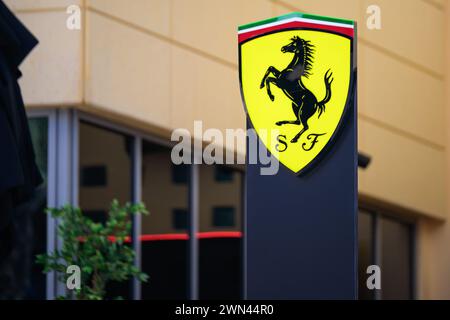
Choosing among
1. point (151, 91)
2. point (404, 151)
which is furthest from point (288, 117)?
point (404, 151)

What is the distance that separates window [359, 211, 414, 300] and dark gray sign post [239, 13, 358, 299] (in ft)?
24.2

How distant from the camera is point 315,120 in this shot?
6191 mm

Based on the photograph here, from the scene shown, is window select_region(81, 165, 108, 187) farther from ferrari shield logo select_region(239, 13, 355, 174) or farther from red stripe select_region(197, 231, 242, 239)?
ferrari shield logo select_region(239, 13, 355, 174)

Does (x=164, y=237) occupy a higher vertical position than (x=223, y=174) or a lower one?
lower

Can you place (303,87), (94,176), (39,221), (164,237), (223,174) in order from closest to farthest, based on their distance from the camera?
(303,87) → (39,221) → (94,176) → (164,237) → (223,174)

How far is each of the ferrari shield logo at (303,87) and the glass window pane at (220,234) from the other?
4.87 metres

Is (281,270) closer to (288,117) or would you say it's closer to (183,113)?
(288,117)

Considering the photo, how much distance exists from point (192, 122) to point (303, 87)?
4.68m

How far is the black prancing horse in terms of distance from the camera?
6.14 meters

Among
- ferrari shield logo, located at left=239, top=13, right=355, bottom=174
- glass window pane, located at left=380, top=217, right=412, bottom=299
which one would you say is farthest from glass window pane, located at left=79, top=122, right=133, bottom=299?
glass window pane, located at left=380, top=217, right=412, bottom=299

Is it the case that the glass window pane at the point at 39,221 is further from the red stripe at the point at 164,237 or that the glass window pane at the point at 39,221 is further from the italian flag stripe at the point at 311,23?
the italian flag stripe at the point at 311,23

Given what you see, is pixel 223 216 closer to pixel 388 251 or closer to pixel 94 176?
pixel 94 176

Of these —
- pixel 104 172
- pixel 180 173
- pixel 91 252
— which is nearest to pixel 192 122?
pixel 180 173

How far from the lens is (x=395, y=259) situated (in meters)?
14.2
